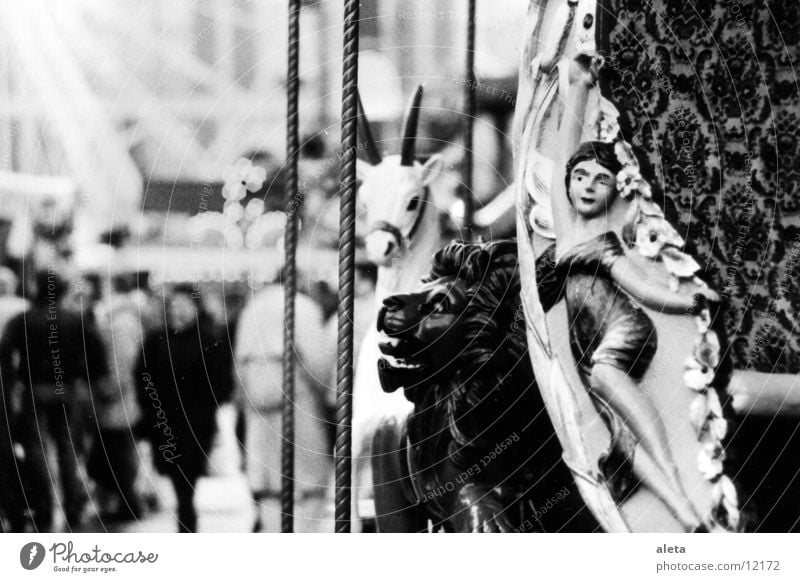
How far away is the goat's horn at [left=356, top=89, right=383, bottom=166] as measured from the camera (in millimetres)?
705

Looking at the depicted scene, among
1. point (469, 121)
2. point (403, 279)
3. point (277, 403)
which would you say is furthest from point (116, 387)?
point (469, 121)

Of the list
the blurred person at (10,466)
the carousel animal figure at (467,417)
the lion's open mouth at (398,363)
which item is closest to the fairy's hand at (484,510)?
the carousel animal figure at (467,417)

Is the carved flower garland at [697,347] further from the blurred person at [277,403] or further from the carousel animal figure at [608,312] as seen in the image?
the blurred person at [277,403]

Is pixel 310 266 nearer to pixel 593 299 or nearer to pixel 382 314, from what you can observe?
pixel 382 314

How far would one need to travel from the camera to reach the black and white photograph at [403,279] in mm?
704

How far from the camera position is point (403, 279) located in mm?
716

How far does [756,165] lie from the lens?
73cm

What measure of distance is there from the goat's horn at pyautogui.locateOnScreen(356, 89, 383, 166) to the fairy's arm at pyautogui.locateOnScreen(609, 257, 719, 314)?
0.21m

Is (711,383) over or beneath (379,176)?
beneath

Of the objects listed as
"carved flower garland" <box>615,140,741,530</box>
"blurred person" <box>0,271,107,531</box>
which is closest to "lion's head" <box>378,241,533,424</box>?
"carved flower garland" <box>615,140,741,530</box>

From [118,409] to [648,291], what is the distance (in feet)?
1.39

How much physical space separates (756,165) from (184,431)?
1.63ft
